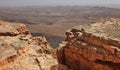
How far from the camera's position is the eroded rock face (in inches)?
692

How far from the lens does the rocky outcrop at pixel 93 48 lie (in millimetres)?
13977

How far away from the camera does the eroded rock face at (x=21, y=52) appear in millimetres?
17577

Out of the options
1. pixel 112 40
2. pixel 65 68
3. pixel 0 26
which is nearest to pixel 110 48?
pixel 112 40

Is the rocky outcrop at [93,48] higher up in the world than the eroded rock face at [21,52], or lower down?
higher up

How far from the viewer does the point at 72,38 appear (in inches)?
657

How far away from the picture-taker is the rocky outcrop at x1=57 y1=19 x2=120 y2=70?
45.9 ft

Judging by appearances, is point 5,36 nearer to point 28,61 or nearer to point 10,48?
point 10,48

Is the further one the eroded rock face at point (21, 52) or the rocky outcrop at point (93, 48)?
the eroded rock face at point (21, 52)

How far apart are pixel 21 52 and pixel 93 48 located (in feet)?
21.1

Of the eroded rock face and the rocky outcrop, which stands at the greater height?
the rocky outcrop

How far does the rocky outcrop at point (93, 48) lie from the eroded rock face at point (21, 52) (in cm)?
226

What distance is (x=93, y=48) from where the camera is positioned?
1445 centimetres

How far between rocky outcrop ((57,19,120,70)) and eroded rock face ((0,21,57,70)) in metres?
2.26

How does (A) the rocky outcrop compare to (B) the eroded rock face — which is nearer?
(A) the rocky outcrop
